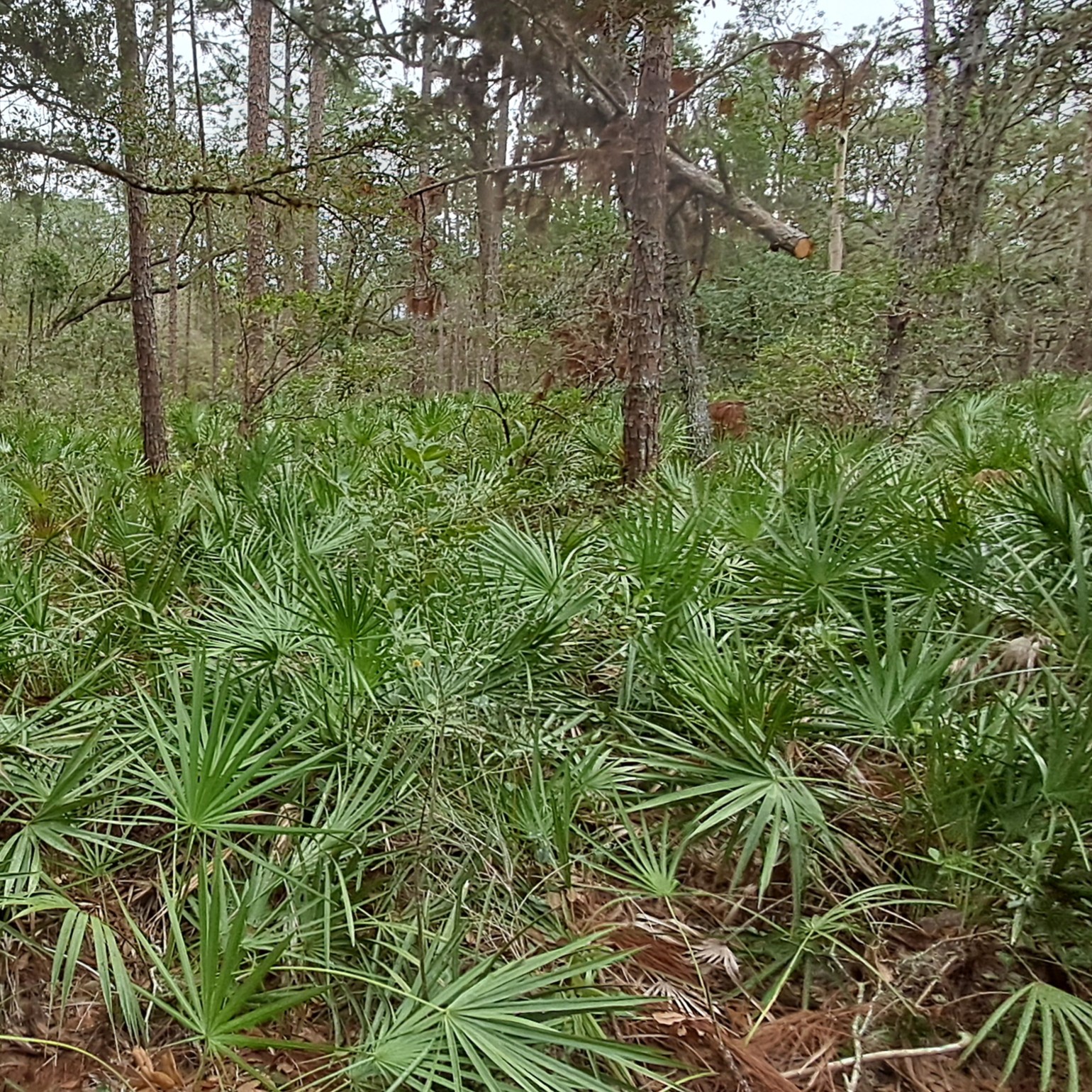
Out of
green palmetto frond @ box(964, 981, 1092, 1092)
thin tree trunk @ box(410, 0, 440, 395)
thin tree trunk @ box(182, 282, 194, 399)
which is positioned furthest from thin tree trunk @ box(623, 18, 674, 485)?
thin tree trunk @ box(182, 282, 194, 399)

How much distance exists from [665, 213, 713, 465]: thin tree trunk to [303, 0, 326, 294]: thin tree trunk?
9.65ft

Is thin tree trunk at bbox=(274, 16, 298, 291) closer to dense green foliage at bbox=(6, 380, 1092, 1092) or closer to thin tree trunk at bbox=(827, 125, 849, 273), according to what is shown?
dense green foliage at bbox=(6, 380, 1092, 1092)

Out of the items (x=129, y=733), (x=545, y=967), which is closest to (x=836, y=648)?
(x=545, y=967)

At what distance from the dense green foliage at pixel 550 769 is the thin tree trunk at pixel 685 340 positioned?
296 cm

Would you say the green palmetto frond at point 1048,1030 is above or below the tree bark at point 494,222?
below

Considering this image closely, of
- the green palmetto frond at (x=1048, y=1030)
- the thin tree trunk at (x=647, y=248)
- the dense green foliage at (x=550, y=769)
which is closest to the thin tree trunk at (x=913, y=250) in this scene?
the thin tree trunk at (x=647, y=248)

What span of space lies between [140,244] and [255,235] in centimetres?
254

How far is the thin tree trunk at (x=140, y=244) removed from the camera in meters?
5.62

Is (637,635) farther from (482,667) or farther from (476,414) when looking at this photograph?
(476,414)

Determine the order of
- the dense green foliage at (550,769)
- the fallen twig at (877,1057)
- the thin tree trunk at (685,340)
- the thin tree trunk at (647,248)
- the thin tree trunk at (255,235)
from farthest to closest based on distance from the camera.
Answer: the thin tree trunk at (255,235) → the thin tree trunk at (685,340) → the thin tree trunk at (647,248) → the dense green foliage at (550,769) → the fallen twig at (877,1057)

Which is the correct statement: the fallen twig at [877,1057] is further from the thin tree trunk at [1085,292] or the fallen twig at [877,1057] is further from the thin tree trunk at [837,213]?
the thin tree trunk at [837,213]

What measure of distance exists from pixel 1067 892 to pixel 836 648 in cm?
92

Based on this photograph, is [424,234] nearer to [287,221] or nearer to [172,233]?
[287,221]

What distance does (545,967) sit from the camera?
1880 mm
